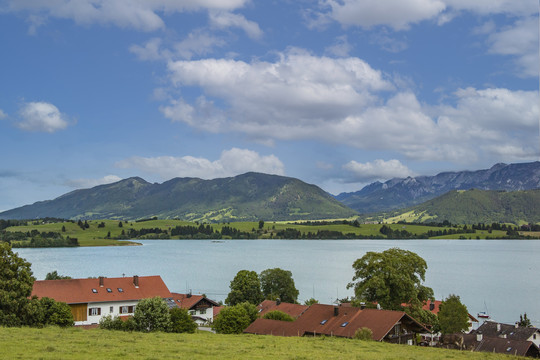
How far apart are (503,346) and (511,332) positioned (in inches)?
462

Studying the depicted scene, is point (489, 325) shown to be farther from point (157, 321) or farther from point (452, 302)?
point (157, 321)

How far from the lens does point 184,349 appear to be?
30.0 meters

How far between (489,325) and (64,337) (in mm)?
49505

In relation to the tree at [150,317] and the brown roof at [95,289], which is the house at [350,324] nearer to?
the tree at [150,317]

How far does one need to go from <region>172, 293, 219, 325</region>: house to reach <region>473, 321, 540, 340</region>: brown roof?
126 feet

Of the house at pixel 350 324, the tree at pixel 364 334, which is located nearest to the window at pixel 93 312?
the house at pixel 350 324

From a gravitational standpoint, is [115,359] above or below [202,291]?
above

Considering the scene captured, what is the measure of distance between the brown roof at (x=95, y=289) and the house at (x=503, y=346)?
37614 mm

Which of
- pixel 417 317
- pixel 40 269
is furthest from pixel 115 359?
pixel 40 269

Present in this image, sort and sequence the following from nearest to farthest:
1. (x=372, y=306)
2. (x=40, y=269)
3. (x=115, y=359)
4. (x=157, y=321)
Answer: (x=115, y=359), (x=157, y=321), (x=372, y=306), (x=40, y=269)

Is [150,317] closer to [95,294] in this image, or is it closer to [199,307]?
[95,294]

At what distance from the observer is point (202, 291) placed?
110 metres

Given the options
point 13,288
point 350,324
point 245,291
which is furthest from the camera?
point 245,291

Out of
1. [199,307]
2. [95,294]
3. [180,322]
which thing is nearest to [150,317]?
[180,322]
